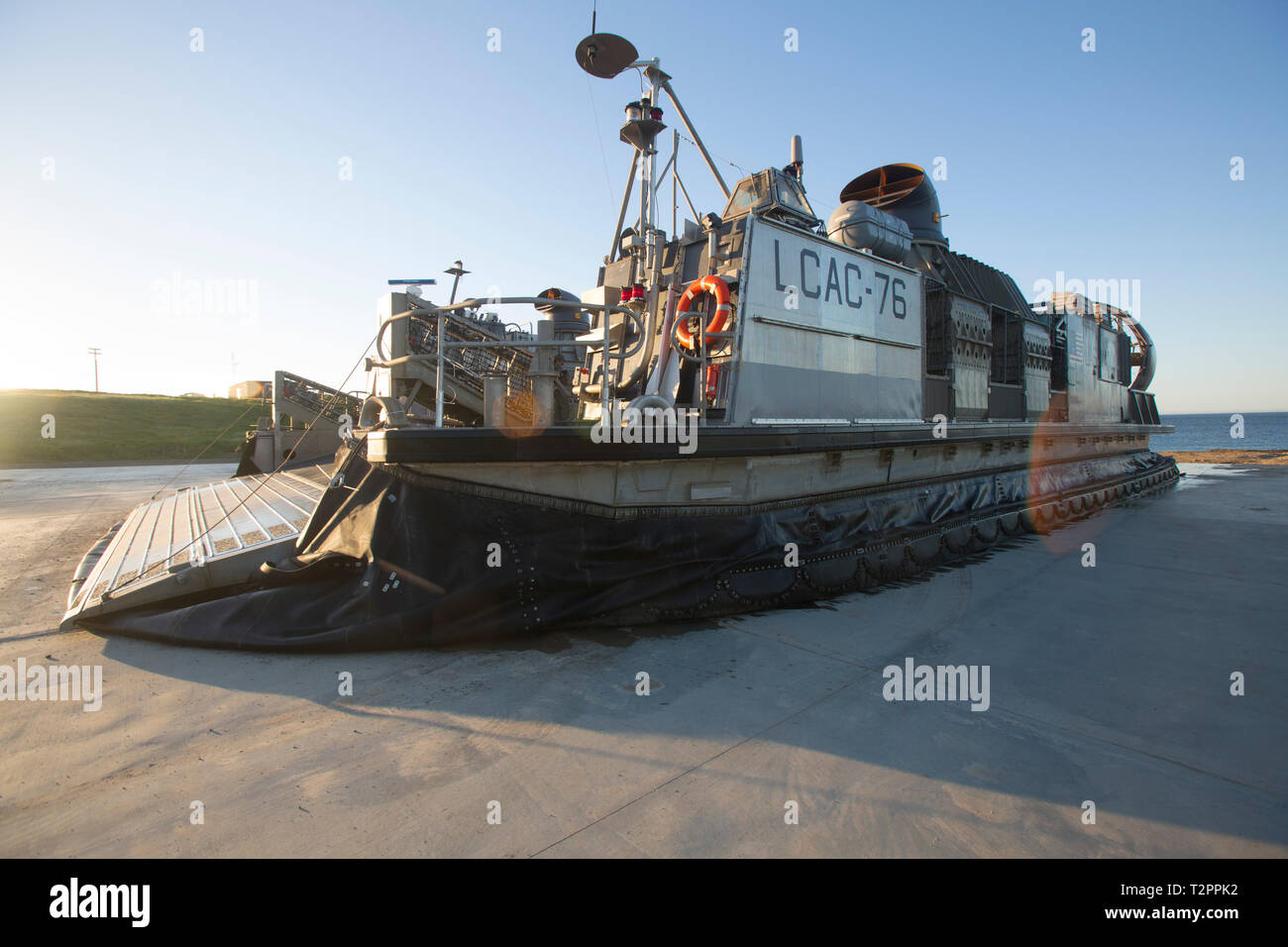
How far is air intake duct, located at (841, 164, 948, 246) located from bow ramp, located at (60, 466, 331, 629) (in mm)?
8556

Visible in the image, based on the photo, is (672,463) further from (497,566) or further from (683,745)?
(683,745)

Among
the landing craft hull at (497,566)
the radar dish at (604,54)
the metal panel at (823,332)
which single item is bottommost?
the landing craft hull at (497,566)

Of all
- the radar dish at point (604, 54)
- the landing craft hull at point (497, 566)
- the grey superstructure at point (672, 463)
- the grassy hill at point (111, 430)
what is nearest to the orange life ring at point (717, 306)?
the grey superstructure at point (672, 463)

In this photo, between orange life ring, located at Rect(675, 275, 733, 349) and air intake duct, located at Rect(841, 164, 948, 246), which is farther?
air intake duct, located at Rect(841, 164, 948, 246)

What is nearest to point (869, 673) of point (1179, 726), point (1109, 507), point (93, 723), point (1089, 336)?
point (1179, 726)

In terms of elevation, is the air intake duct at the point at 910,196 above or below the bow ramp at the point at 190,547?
above

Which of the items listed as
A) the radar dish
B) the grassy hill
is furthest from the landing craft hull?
the grassy hill

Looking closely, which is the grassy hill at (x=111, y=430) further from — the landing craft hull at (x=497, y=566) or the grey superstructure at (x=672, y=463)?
the landing craft hull at (x=497, y=566)

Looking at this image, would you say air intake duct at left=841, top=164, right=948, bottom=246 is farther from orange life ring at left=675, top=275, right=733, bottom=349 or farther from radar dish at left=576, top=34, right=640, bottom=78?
orange life ring at left=675, top=275, right=733, bottom=349

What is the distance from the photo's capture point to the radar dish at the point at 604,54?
730 cm

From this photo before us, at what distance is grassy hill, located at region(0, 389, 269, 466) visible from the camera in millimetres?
23641

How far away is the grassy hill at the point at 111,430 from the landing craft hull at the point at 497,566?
1838 centimetres

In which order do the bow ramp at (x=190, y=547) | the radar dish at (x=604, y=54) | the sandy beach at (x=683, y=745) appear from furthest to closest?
the radar dish at (x=604, y=54) → the bow ramp at (x=190, y=547) → the sandy beach at (x=683, y=745)
